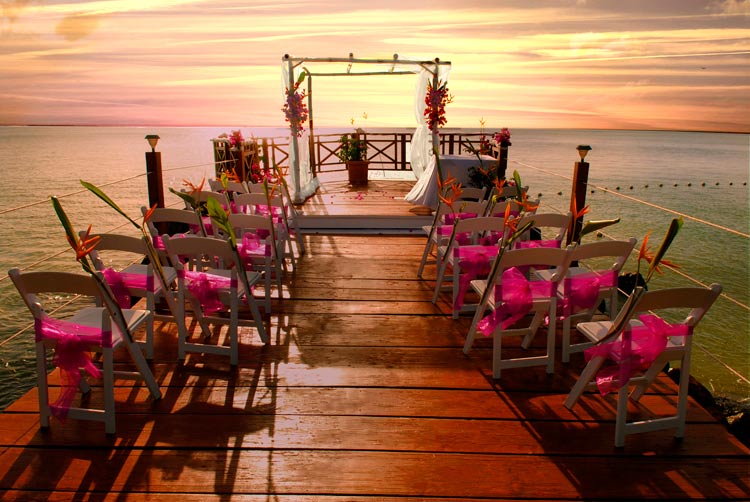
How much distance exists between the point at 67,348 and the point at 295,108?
6739 millimetres

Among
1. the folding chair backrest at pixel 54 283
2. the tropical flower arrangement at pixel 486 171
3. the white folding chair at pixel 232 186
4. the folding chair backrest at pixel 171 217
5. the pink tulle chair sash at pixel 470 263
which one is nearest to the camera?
the folding chair backrest at pixel 54 283

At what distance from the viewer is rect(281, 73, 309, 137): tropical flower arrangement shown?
853 centimetres

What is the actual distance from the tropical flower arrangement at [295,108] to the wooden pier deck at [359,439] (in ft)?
19.0

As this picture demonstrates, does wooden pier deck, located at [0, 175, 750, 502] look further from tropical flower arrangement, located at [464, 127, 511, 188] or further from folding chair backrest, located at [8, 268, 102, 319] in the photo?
tropical flower arrangement, located at [464, 127, 511, 188]

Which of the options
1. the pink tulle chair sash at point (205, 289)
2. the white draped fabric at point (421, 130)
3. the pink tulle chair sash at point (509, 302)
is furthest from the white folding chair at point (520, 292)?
the white draped fabric at point (421, 130)

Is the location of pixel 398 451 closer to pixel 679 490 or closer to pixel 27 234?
pixel 679 490

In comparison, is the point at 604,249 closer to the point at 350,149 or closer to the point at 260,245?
the point at 260,245

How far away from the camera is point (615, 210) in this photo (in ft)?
100

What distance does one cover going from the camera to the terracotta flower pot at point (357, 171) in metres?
11.3

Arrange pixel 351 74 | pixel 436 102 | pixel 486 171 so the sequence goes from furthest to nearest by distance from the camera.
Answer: pixel 351 74, pixel 436 102, pixel 486 171

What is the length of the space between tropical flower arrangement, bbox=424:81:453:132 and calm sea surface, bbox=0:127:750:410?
6.21 ft

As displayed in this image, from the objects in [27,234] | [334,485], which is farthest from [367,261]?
[27,234]

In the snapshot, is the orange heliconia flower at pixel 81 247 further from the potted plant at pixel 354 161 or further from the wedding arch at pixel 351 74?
the potted plant at pixel 354 161

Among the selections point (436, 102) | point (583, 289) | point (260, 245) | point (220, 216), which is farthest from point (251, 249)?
point (436, 102)
